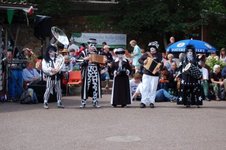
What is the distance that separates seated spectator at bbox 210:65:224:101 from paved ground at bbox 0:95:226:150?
332 centimetres

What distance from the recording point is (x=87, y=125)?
11594 mm

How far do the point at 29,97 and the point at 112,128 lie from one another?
246 inches

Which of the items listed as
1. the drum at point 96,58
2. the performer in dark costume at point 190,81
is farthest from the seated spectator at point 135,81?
the drum at point 96,58

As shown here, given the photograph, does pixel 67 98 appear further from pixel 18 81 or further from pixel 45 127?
pixel 45 127

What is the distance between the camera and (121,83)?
15828 mm

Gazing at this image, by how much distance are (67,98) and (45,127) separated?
7734 millimetres

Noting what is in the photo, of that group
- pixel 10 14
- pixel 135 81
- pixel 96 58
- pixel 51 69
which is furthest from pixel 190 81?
pixel 10 14

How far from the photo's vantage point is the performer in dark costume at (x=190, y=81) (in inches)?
615

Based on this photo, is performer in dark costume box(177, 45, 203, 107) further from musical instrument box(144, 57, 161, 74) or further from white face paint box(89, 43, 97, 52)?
white face paint box(89, 43, 97, 52)

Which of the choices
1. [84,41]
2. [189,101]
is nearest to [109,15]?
[84,41]

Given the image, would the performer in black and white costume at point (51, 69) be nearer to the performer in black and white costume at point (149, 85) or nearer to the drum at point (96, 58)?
the drum at point (96, 58)

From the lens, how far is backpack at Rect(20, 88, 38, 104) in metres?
16.7

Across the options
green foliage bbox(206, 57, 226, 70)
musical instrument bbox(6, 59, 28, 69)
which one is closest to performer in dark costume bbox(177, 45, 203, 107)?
green foliage bbox(206, 57, 226, 70)

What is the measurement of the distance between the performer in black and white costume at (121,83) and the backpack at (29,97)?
2.80 m
